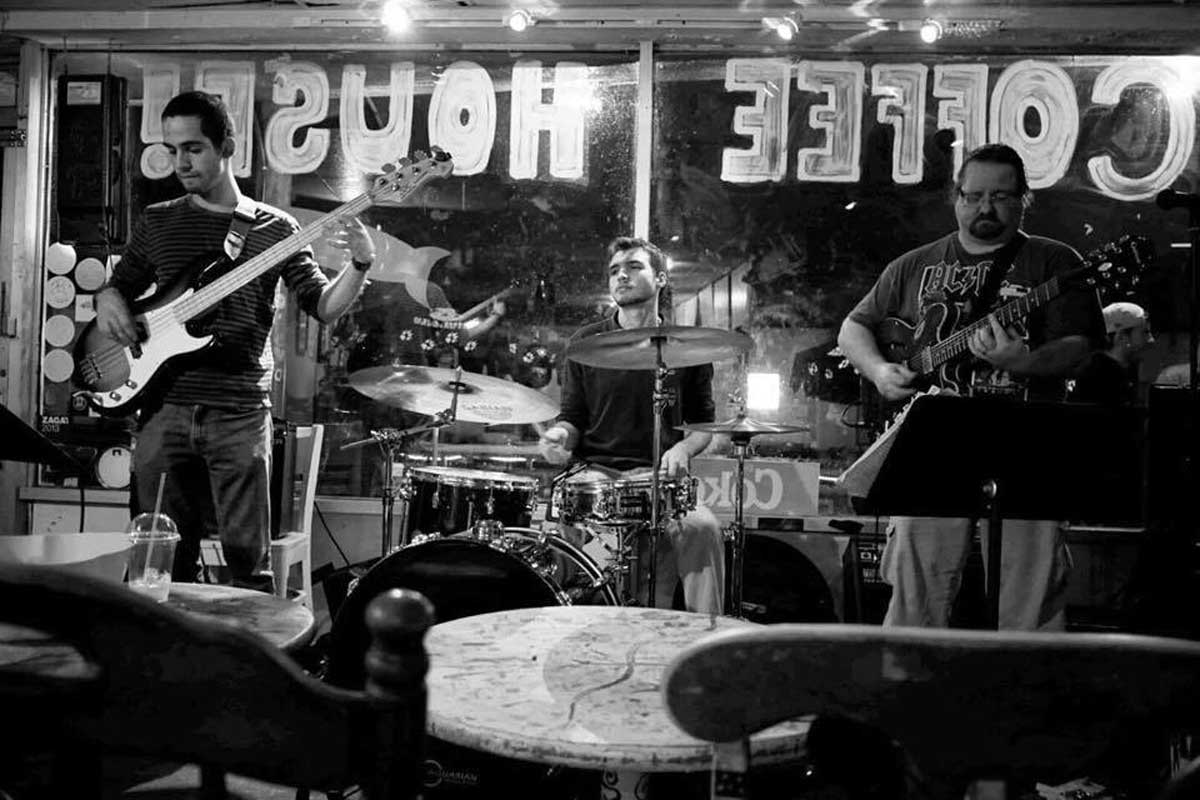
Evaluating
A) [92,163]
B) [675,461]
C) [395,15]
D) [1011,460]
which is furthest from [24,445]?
[92,163]

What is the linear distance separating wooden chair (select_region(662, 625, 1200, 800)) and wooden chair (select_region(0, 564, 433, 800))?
0.22 m

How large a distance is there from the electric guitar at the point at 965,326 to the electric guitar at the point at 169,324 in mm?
2123

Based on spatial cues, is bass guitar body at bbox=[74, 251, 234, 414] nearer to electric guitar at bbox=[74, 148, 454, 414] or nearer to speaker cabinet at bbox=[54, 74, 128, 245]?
electric guitar at bbox=[74, 148, 454, 414]

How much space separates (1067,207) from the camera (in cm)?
489

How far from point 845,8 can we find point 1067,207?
1505mm

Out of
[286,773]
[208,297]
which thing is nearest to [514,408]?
[208,297]

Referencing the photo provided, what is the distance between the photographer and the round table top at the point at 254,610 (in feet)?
5.67

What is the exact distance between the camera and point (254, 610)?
1915mm

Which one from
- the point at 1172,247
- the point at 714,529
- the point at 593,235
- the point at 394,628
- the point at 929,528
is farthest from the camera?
the point at 593,235

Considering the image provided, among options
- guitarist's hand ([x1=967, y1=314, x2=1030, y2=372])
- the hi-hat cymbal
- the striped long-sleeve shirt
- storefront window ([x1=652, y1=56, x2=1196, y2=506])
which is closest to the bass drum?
the striped long-sleeve shirt

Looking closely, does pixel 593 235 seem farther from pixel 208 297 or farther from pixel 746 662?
pixel 746 662

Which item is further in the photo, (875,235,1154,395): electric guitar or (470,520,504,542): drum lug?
(470,520,504,542): drum lug

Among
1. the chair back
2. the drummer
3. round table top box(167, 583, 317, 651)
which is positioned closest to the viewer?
round table top box(167, 583, 317, 651)

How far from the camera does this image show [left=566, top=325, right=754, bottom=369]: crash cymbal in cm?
359
